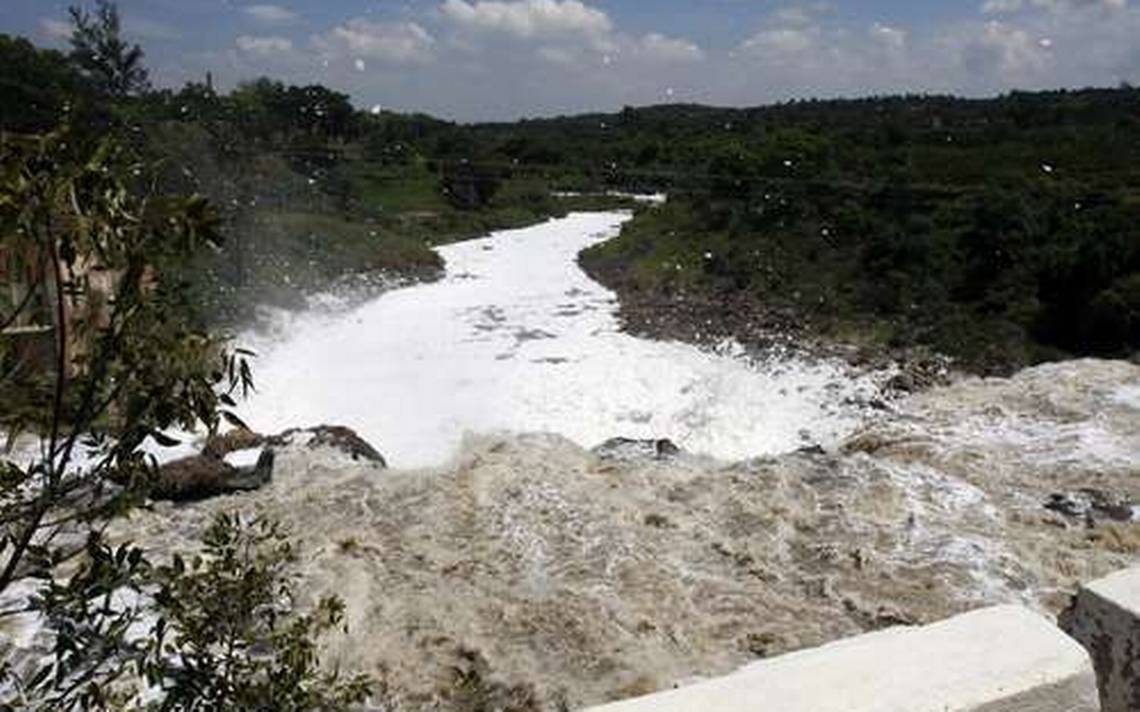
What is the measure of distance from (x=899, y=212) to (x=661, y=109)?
3280 inches

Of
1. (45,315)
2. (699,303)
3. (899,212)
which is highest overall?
(45,315)

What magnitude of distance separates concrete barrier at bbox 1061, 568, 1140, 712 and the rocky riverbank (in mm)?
4397

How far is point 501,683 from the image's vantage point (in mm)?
7094

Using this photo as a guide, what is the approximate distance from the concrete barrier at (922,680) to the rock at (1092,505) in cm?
774

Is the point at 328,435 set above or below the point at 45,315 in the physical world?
below

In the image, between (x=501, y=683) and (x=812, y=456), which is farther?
(x=812, y=456)

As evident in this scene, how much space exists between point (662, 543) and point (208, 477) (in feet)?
15.0

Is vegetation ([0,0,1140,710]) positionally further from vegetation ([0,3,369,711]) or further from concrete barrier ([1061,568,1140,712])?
concrete barrier ([1061,568,1140,712])

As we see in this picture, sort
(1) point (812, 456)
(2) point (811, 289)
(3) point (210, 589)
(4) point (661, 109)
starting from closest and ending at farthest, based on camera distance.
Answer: (3) point (210, 589) < (1) point (812, 456) < (2) point (811, 289) < (4) point (661, 109)

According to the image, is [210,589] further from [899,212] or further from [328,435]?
[899,212]

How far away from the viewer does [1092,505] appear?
9.70 meters

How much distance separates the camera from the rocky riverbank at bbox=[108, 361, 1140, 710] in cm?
750

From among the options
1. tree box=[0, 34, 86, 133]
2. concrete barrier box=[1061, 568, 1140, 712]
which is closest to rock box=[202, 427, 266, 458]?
concrete barrier box=[1061, 568, 1140, 712]

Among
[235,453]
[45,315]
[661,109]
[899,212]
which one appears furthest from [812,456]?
[661,109]
